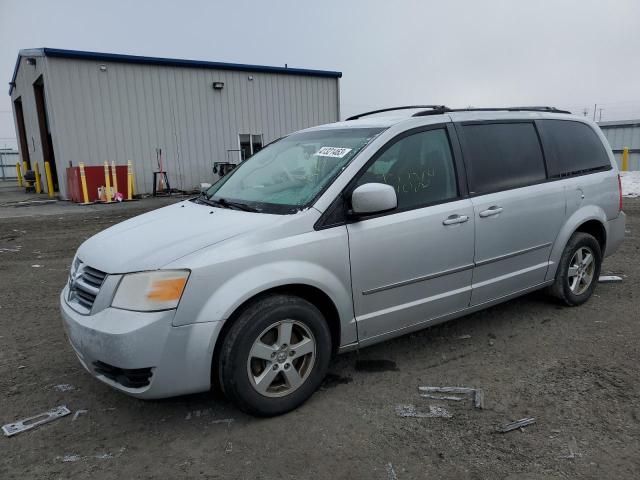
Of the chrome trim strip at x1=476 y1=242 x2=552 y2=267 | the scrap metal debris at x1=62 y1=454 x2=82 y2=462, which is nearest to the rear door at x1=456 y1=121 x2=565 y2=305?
the chrome trim strip at x1=476 y1=242 x2=552 y2=267

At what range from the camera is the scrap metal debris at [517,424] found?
8.80 ft

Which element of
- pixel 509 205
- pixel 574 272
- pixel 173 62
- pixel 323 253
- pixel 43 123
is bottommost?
pixel 574 272

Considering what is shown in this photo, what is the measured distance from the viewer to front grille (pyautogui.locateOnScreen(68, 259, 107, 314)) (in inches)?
107

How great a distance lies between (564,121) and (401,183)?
220cm

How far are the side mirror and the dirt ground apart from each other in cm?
119

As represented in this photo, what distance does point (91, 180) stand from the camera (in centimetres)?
1455

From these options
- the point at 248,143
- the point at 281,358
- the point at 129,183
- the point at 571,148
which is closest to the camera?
the point at 281,358

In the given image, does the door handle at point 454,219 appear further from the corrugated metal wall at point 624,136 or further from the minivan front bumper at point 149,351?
the corrugated metal wall at point 624,136

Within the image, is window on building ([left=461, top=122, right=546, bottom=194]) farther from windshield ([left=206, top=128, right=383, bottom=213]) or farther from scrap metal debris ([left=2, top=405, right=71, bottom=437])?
scrap metal debris ([left=2, top=405, right=71, bottom=437])

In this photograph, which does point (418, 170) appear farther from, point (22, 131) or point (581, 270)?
point (22, 131)

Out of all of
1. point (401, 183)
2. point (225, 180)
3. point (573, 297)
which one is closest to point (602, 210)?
point (573, 297)

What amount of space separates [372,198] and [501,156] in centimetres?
156

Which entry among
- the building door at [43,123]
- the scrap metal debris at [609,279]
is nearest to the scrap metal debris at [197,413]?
the scrap metal debris at [609,279]

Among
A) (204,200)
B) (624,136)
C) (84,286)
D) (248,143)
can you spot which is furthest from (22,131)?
(624,136)
